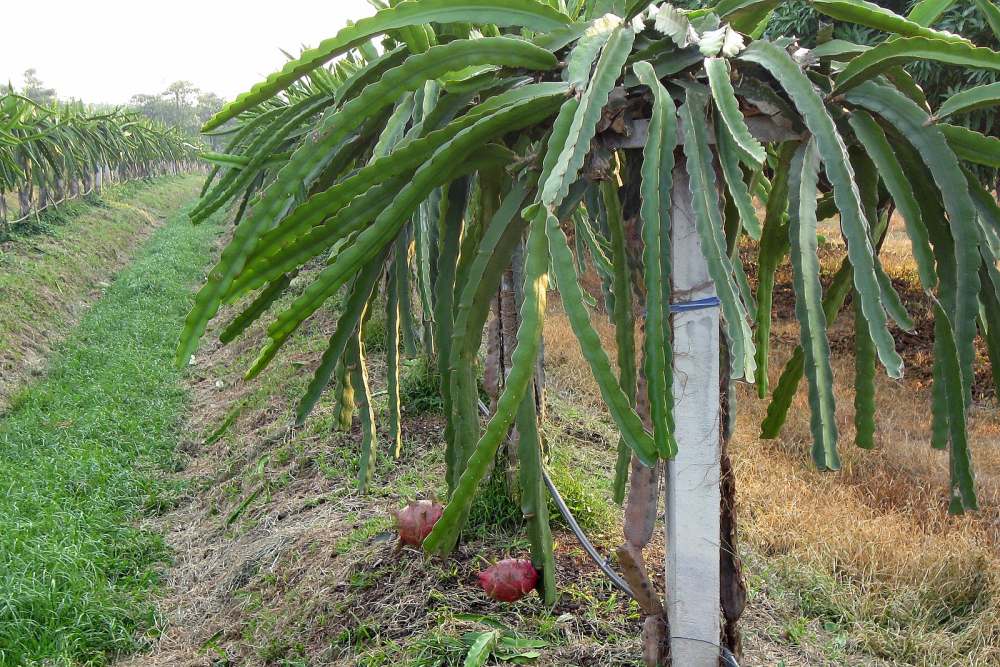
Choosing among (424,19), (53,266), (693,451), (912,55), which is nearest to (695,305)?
(693,451)

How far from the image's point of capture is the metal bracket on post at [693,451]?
1.53 meters

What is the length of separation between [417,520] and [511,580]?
0.43m

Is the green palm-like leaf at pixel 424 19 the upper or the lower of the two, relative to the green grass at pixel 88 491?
upper

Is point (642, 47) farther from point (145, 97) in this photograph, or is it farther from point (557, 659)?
point (145, 97)

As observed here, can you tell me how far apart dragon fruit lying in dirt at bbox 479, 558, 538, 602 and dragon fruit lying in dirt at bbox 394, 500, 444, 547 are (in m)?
0.32

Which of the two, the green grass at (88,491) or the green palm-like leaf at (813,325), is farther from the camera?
the green grass at (88,491)

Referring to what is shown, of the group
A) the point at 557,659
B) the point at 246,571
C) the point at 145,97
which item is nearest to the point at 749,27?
the point at 557,659

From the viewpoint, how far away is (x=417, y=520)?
2.54 metres

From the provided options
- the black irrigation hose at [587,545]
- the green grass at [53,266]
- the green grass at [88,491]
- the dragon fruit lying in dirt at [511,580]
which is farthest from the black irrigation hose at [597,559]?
the green grass at [53,266]

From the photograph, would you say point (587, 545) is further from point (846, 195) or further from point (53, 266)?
point (53, 266)

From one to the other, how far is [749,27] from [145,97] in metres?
85.3

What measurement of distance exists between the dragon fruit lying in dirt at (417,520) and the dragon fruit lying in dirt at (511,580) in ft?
1.04

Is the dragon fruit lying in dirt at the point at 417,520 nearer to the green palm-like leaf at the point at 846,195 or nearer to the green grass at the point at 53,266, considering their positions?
the green palm-like leaf at the point at 846,195

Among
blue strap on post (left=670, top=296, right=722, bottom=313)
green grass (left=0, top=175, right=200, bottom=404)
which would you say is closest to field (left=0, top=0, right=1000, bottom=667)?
blue strap on post (left=670, top=296, right=722, bottom=313)
